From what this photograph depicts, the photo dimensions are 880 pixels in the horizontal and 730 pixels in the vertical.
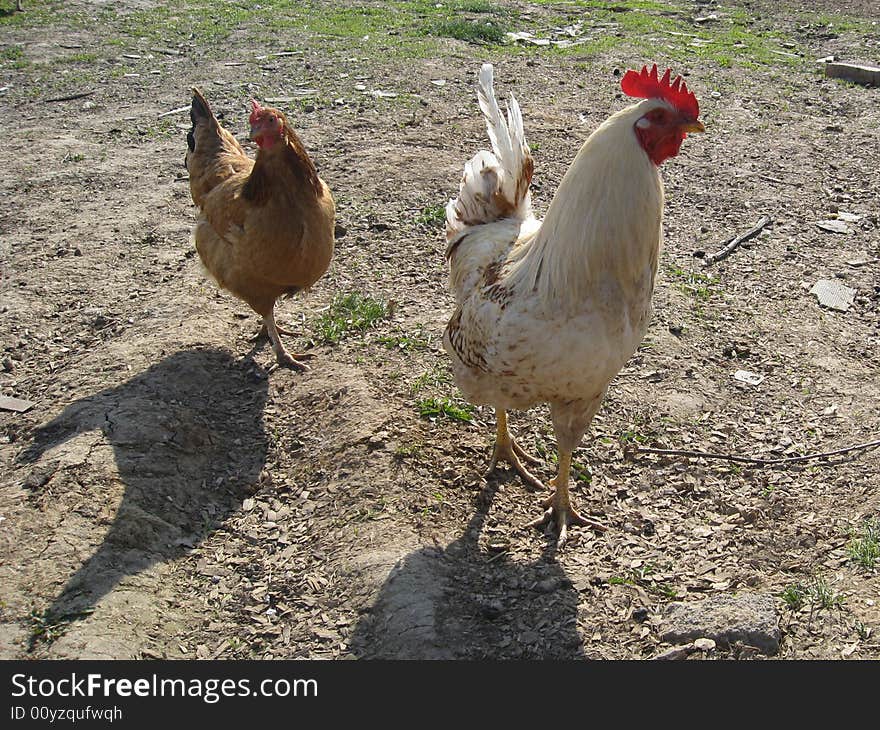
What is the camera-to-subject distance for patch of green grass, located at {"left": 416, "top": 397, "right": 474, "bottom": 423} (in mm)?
5156

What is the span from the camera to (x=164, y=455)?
4672mm

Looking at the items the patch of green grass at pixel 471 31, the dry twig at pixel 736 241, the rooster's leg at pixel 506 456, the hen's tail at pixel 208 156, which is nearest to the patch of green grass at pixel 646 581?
the rooster's leg at pixel 506 456

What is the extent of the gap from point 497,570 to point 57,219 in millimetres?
5749

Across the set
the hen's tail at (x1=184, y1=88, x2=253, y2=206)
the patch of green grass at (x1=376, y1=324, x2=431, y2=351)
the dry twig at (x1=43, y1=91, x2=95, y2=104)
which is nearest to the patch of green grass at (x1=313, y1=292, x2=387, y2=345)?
the patch of green grass at (x1=376, y1=324, x2=431, y2=351)

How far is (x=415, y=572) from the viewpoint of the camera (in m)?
3.95

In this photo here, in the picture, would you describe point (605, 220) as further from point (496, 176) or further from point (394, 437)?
point (394, 437)

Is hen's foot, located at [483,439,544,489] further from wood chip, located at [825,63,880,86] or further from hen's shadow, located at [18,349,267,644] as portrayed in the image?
wood chip, located at [825,63,880,86]

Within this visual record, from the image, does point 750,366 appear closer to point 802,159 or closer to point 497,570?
point 497,570

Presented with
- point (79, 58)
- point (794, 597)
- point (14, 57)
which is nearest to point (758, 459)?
point (794, 597)

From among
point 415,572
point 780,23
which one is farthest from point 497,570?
point 780,23

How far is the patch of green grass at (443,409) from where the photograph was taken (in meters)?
5.16

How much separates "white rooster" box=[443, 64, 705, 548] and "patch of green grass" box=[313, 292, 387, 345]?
6.27 feet

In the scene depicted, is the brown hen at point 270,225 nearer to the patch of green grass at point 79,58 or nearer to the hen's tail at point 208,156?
the hen's tail at point 208,156

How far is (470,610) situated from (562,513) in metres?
0.89
